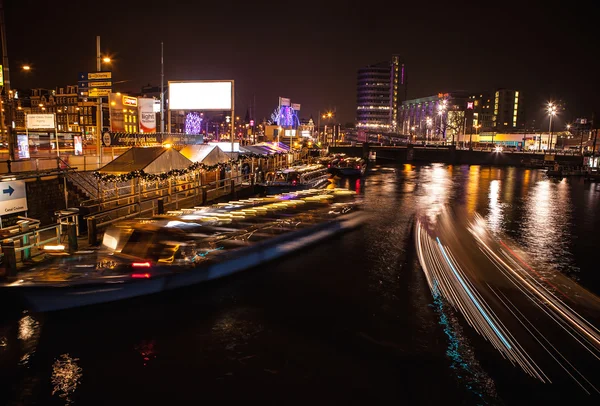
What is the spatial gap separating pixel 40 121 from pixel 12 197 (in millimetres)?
12717

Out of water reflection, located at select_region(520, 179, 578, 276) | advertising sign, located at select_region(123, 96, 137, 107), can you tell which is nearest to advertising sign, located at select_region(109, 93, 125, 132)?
advertising sign, located at select_region(123, 96, 137, 107)

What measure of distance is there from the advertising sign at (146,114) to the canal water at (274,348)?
21.1m

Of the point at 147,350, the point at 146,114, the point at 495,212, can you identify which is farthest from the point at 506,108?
the point at 147,350

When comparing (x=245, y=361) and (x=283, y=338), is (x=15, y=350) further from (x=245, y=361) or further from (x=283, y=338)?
(x=283, y=338)

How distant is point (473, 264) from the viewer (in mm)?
14266

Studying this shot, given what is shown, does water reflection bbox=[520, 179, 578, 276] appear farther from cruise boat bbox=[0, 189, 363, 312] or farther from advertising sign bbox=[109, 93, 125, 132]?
advertising sign bbox=[109, 93, 125, 132]

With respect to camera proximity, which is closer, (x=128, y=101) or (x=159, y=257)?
(x=159, y=257)

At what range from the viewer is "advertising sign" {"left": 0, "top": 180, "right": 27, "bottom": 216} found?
1349cm

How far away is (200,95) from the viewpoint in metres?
31.7

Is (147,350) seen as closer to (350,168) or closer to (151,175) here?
(151,175)

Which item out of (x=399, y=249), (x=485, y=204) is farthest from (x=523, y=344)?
(x=485, y=204)

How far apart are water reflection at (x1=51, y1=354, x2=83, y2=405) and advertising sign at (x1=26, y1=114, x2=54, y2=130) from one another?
20.0m

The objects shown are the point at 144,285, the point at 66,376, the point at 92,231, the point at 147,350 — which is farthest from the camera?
the point at 92,231

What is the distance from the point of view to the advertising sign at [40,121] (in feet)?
78.9
